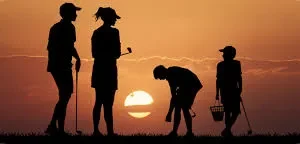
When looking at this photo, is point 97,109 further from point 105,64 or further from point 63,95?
point 105,64

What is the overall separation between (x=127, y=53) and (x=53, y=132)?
8.80 feet

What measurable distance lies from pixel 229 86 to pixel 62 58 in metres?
5.09

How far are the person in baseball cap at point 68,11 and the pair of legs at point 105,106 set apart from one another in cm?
185

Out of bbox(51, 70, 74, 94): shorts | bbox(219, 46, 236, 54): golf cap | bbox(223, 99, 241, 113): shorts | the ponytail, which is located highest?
the ponytail

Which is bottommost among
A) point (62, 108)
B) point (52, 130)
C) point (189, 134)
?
point (189, 134)

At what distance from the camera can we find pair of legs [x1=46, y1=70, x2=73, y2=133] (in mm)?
12953

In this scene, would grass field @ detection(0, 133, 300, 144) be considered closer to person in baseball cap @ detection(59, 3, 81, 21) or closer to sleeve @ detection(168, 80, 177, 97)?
sleeve @ detection(168, 80, 177, 97)

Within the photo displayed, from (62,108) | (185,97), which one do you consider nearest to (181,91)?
(185,97)

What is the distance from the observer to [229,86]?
15.8 metres

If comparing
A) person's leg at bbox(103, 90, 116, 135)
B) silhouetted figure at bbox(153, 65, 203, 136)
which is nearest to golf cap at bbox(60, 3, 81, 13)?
person's leg at bbox(103, 90, 116, 135)

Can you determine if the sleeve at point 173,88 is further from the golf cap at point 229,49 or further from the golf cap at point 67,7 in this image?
the golf cap at point 67,7

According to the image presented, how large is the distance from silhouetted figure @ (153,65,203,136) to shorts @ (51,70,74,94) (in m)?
2.61

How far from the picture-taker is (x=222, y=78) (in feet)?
51.4

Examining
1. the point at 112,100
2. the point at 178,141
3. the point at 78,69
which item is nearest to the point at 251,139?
the point at 178,141
